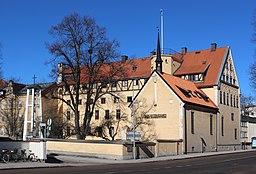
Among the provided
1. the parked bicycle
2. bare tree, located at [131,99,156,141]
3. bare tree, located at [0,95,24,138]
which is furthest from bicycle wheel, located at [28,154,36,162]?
bare tree, located at [0,95,24,138]

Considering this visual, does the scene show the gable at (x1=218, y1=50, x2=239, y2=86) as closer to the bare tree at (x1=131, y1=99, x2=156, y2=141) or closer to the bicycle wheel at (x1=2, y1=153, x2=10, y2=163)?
the bare tree at (x1=131, y1=99, x2=156, y2=141)

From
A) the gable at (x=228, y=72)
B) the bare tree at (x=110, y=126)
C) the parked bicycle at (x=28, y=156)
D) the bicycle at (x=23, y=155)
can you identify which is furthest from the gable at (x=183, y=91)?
the bicycle at (x=23, y=155)

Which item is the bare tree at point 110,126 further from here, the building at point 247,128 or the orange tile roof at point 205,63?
the building at point 247,128

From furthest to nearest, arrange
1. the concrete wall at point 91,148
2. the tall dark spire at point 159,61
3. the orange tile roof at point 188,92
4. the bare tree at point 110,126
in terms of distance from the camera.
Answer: the bare tree at point 110,126
the tall dark spire at point 159,61
the orange tile roof at point 188,92
the concrete wall at point 91,148

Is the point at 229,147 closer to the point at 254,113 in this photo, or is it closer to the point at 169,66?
the point at 169,66

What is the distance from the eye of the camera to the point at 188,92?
185 feet

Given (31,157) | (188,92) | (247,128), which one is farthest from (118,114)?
(31,157)

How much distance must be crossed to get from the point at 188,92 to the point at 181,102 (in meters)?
5.52

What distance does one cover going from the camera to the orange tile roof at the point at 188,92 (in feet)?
174

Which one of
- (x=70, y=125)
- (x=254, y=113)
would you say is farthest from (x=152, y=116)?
(x=254, y=113)

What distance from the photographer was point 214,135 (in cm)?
6034

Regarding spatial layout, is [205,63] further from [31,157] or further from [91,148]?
[31,157]

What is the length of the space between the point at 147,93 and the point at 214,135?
1326cm

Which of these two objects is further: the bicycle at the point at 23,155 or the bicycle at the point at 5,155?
the bicycle at the point at 23,155
